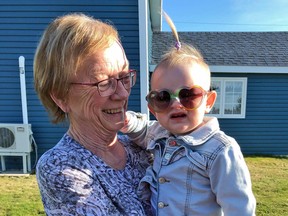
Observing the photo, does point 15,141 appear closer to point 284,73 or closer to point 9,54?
point 9,54

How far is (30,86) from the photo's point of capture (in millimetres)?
6809

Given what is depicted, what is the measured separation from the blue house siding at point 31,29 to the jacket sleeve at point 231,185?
5375 mm

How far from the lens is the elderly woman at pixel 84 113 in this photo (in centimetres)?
122

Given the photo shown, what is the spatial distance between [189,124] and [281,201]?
4.54 m

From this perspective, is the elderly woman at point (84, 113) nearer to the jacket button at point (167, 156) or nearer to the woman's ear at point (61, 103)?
the woman's ear at point (61, 103)

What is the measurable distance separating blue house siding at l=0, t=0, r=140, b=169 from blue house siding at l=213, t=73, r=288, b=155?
477cm

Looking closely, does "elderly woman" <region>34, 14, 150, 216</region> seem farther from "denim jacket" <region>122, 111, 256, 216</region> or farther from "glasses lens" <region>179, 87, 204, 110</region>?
"glasses lens" <region>179, 87, 204, 110</region>

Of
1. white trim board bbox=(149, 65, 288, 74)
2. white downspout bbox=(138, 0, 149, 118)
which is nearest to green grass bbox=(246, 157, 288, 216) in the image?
white trim board bbox=(149, 65, 288, 74)

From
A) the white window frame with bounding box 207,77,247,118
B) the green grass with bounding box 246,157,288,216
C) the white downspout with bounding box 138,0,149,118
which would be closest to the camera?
the green grass with bounding box 246,157,288,216

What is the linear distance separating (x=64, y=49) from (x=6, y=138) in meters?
6.19

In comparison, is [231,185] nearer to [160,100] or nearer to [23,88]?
[160,100]

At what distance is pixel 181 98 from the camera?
56.5 inches

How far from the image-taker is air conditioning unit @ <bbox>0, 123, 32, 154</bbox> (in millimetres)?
6734

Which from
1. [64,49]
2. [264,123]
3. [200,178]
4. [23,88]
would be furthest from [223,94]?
[64,49]
